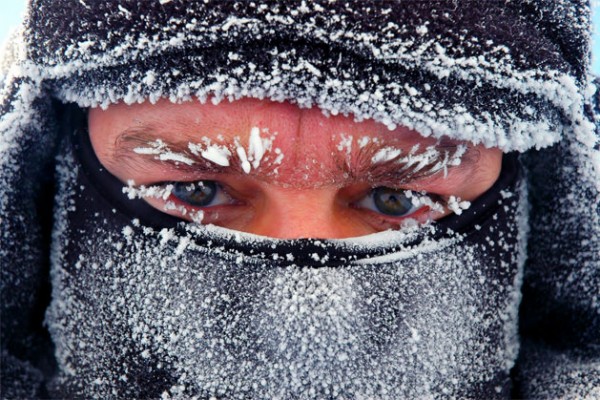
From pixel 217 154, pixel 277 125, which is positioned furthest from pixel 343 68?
pixel 217 154

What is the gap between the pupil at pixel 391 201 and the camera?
1.40 metres

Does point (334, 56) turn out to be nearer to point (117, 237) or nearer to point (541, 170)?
point (117, 237)

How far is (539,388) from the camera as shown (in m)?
1.65

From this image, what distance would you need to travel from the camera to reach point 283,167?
1255 millimetres

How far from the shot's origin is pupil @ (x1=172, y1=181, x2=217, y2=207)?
54.3 inches

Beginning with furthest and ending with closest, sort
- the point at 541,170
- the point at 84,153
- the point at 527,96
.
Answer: the point at 541,170 < the point at 84,153 < the point at 527,96

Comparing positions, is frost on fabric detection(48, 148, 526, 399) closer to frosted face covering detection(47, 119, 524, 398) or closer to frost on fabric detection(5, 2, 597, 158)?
frosted face covering detection(47, 119, 524, 398)

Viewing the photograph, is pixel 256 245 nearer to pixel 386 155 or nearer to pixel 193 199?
pixel 193 199

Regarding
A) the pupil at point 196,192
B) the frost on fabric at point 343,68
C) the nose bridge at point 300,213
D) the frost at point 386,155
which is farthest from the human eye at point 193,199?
the frost at point 386,155

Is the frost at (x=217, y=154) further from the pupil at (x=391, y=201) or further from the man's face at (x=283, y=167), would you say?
the pupil at (x=391, y=201)

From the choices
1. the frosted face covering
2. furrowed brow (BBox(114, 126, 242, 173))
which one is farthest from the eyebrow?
the frosted face covering

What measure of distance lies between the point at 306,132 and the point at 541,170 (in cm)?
74

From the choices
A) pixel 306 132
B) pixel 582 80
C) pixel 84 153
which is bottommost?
pixel 84 153

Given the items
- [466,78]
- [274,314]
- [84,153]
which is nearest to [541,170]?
[466,78]
